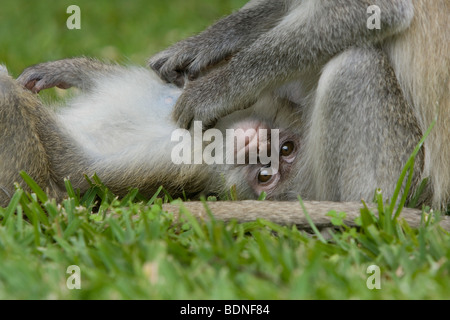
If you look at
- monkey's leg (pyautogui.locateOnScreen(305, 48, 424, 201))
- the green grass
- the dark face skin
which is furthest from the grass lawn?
the dark face skin

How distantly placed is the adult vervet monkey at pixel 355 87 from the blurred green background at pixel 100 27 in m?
3.23

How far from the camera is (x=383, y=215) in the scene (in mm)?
3588

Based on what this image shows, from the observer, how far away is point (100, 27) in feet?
30.7

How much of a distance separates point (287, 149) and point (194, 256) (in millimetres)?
1724

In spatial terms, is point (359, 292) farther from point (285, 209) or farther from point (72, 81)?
point (72, 81)

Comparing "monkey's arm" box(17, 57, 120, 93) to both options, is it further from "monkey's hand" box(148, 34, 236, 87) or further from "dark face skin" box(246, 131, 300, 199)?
"dark face skin" box(246, 131, 300, 199)

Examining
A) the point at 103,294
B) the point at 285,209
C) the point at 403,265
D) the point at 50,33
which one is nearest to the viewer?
the point at 103,294

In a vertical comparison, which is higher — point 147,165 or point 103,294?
point 147,165

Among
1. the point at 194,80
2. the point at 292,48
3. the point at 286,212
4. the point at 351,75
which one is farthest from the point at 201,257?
the point at 194,80

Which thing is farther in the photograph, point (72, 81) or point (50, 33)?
point (50, 33)

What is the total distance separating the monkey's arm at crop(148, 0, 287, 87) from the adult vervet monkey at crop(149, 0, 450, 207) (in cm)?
37

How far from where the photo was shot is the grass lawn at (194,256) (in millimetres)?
2680

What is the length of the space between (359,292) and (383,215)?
3.13 ft

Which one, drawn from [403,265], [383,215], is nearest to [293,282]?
[403,265]
